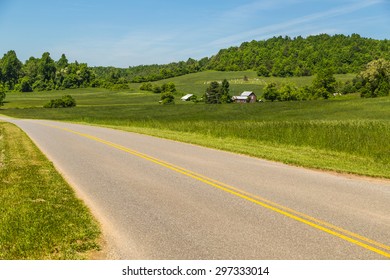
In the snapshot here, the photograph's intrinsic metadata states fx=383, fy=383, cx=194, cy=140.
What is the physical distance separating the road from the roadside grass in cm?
39

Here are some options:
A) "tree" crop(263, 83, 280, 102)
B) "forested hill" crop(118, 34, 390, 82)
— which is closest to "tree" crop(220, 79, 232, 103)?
Answer: "tree" crop(263, 83, 280, 102)

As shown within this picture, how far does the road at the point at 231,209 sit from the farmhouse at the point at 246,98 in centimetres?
11848

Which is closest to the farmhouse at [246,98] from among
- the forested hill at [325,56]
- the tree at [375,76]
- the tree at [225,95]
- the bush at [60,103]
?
the tree at [225,95]

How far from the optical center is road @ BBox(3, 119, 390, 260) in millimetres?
5895

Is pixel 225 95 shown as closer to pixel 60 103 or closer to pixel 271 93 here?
pixel 271 93

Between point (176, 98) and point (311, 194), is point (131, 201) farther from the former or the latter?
point (176, 98)

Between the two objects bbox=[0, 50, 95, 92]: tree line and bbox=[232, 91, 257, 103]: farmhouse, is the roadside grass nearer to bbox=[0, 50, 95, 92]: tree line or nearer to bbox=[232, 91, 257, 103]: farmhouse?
bbox=[232, 91, 257, 103]: farmhouse

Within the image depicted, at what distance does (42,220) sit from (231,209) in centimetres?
371

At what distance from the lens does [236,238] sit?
20.7ft

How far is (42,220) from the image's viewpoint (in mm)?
7199

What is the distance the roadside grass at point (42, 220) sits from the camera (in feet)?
19.4

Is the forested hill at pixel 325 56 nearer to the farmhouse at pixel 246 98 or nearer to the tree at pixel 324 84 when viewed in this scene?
the farmhouse at pixel 246 98

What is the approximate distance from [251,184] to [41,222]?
546 centimetres

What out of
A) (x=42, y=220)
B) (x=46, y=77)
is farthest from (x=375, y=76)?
(x=46, y=77)
